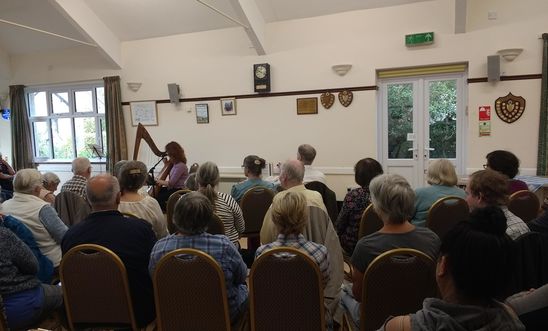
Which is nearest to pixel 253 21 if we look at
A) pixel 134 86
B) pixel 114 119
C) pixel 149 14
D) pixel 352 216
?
pixel 149 14

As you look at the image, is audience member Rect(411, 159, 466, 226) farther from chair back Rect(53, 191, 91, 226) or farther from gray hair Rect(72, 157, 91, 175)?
gray hair Rect(72, 157, 91, 175)

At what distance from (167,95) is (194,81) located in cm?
58

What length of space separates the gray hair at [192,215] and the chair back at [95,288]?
1.06ft

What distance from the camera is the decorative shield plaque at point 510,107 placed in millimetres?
4793

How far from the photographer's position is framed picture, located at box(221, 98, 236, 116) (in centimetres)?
620

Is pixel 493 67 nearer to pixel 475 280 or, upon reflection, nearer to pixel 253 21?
pixel 253 21

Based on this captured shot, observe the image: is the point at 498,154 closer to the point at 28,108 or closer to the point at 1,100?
the point at 28,108

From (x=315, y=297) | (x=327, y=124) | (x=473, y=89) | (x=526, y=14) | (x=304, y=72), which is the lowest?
(x=315, y=297)

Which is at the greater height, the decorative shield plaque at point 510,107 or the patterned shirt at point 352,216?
the decorative shield plaque at point 510,107

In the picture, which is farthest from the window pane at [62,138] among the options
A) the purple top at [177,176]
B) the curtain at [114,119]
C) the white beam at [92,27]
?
the purple top at [177,176]

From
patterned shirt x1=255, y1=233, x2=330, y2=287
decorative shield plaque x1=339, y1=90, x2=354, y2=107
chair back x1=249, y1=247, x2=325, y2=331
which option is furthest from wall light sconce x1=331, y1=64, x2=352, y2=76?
chair back x1=249, y1=247, x2=325, y2=331

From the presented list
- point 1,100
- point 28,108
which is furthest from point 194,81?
point 1,100

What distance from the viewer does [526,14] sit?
4.68 metres

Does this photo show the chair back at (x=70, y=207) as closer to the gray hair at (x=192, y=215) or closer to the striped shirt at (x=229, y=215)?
the striped shirt at (x=229, y=215)
